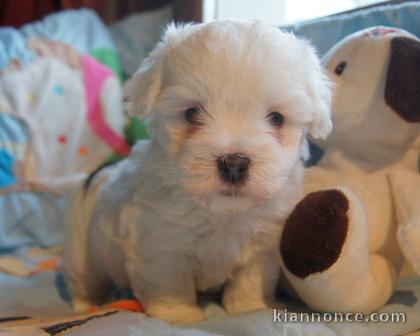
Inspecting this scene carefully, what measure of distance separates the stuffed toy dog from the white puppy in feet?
0.43

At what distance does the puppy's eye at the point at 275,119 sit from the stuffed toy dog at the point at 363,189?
0.68ft

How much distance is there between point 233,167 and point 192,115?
0.70 feet

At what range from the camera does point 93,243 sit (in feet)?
5.86

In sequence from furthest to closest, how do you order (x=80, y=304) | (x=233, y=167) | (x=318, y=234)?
(x=80, y=304) → (x=318, y=234) → (x=233, y=167)

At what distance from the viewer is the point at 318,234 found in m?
1.29

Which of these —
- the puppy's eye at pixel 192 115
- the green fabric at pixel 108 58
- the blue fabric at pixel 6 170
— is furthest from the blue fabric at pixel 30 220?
the puppy's eye at pixel 192 115

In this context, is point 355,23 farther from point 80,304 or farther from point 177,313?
point 80,304

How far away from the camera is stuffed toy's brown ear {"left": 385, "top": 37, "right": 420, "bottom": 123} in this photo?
1408 mm

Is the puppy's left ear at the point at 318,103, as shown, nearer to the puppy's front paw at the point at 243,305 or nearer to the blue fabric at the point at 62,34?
the puppy's front paw at the point at 243,305

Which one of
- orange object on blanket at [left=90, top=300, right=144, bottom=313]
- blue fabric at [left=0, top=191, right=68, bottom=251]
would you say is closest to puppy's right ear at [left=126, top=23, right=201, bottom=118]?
orange object on blanket at [left=90, top=300, right=144, bottom=313]

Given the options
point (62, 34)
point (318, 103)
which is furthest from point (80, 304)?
point (62, 34)

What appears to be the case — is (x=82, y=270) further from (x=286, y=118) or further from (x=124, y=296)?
(x=286, y=118)

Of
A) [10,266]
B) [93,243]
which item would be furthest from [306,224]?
[10,266]

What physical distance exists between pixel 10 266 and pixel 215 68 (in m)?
1.38
